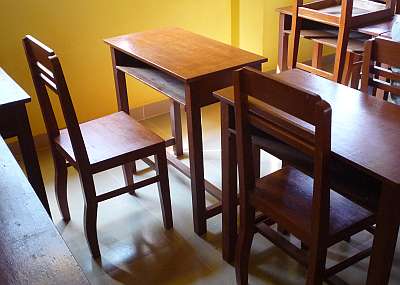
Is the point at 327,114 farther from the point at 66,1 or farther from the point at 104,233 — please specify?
the point at 66,1

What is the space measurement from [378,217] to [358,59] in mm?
2109

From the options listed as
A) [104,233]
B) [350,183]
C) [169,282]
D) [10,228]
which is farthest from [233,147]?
[10,228]

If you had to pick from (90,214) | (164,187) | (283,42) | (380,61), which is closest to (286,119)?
(380,61)

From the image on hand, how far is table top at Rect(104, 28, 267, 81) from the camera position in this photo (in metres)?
2.09

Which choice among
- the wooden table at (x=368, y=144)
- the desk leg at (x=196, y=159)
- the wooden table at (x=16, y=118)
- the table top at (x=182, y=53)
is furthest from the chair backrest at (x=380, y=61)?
the wooden table at (x=16, y=118)

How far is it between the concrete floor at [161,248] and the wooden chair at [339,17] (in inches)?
43.7

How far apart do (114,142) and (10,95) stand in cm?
50

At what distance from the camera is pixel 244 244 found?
189 cm

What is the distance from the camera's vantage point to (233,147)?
196 cm

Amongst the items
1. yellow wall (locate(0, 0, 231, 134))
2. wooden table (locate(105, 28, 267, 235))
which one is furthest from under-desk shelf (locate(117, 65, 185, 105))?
yellow wall (locate(0, 0, 231, 134))

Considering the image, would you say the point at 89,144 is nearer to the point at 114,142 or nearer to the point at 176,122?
the point at 114,142

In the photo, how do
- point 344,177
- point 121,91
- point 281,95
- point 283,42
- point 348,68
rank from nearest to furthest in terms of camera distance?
1. point 281,95
2. point 344,177
3. point 121,91
4. point 348,68
5. point 283,42

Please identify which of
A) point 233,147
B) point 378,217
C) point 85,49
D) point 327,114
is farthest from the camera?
point 85,49

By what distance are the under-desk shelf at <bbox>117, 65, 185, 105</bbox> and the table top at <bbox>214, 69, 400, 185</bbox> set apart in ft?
1.31
